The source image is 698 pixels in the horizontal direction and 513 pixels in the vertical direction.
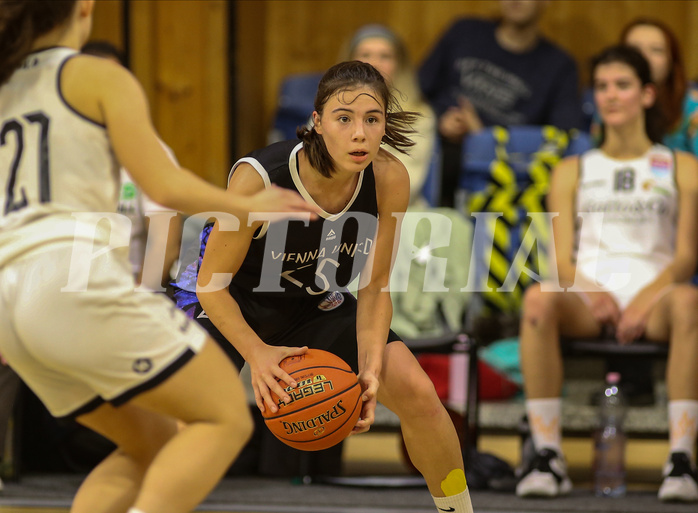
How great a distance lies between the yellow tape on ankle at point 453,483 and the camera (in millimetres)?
2771

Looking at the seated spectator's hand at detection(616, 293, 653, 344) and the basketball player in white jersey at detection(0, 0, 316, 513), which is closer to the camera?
the basketball player in white jersey at detection(0, 0, 316, 513)

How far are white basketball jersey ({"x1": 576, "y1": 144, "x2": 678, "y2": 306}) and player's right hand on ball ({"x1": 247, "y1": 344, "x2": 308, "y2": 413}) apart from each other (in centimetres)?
219

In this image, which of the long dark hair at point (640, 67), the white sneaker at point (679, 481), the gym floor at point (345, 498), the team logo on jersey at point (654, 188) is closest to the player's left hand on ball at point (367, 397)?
the gym floor at point (345, 498)

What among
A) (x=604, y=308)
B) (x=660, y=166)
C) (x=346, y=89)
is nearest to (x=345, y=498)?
(x=604, y=308)

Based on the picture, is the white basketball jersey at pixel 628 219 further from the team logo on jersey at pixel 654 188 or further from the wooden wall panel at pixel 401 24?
the wooden wall panel at pixel 401 24

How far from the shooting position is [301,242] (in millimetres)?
2740

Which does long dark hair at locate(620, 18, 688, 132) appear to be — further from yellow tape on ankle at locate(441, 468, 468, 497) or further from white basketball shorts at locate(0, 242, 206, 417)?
white basketball shorts at locate(0, 242, 206, 417)

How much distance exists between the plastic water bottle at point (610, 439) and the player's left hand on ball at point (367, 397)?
1.86m

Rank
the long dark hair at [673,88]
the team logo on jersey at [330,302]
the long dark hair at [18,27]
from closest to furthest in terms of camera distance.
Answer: the long dark hair at [18,27] < the team logo on jersey at [330,302] < the long dark hair at [673,88]

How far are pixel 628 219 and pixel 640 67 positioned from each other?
71 cm

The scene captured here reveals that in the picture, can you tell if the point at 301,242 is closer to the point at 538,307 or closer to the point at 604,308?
→ the point at 538,307

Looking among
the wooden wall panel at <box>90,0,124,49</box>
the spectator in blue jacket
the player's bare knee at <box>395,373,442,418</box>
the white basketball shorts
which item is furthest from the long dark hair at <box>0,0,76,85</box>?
the spectator in blue jacket

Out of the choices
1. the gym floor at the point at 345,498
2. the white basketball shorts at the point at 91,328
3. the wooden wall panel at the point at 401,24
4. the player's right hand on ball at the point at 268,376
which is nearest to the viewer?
the white basketball shorts at the point at 91,328

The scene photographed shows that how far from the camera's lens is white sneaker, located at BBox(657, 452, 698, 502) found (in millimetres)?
3791
